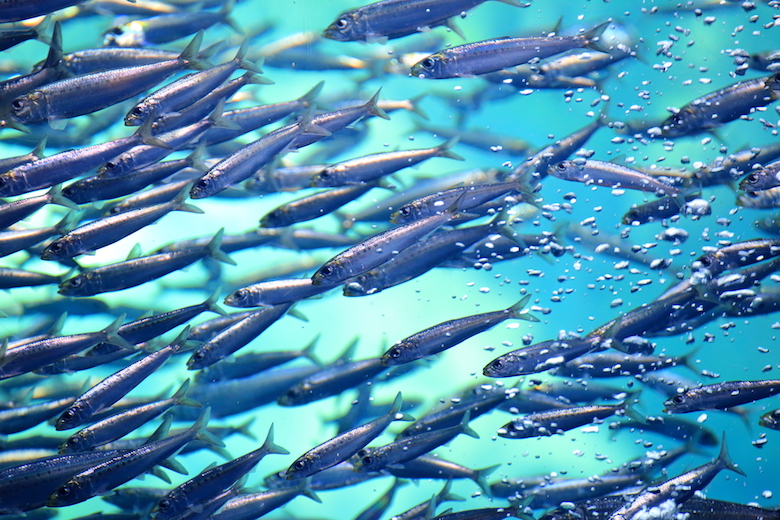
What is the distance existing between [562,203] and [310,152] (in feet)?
7.78

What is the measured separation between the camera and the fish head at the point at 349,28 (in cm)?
300

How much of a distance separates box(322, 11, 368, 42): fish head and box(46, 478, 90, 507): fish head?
2.95 m

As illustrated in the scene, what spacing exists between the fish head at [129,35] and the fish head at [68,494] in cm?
283

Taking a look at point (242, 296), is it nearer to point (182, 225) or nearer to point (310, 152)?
point (310, 152)

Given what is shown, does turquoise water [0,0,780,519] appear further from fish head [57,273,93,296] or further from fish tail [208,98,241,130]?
fish tail [208,98,241,130]

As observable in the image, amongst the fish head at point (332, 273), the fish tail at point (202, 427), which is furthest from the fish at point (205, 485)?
the fish head at point (332, 273)

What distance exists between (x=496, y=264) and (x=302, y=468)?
3.02 m

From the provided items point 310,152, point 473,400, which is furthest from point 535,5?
point 473,400

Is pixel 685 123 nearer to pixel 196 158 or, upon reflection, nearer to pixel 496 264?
pixel 496 264

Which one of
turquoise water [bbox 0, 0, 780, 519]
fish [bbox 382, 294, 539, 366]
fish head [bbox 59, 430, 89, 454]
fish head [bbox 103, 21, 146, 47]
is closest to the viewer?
→ fish [bbox 382, 294, 539, 366]

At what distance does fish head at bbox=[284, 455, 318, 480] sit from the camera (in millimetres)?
3364

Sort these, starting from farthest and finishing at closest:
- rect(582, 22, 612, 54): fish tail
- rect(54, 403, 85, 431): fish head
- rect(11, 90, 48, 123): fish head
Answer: rect(54, 403, 85, 431): fish head, rect(582, 22, 612, 54): fish tail, rect(11, 90, 48, 123): fish head

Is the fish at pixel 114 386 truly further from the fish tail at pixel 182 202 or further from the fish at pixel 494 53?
the fish at pixel 494 53

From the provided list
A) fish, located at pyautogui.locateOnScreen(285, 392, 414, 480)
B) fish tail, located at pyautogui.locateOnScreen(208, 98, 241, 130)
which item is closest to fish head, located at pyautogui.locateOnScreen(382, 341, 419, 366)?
fish, located at pyautogui.locateOnScreen(285, 392, 414, 480)
